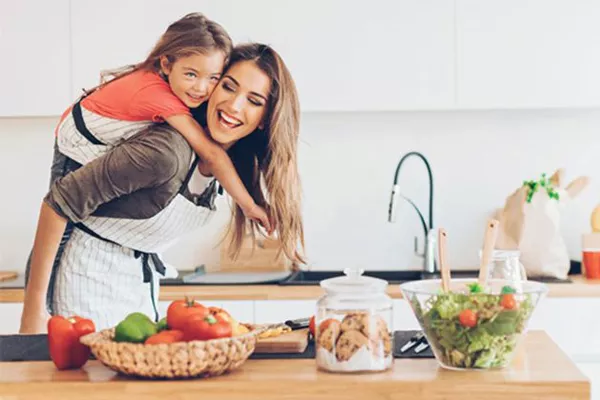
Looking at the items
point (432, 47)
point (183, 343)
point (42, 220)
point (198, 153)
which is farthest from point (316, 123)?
point (183, 343)

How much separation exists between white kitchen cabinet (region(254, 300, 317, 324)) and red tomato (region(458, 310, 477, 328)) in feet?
4.70

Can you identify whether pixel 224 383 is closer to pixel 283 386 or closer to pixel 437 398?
pixel 283 386

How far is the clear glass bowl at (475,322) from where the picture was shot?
157 cm

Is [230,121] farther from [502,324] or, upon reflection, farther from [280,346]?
[502,324]

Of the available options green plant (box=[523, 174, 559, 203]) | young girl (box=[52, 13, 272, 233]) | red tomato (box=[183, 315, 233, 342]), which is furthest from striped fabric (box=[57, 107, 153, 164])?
green plant (box=[523, 174, 559, 203])

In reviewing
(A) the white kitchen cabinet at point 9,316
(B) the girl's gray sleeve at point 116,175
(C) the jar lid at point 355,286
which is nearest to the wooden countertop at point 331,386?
(C) the jar lid at point 355,286

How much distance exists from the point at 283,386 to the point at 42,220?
117 cm

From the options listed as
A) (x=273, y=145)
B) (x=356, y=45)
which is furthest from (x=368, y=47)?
(x=273, y=145)

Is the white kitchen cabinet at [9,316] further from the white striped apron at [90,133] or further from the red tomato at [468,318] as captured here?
the red tomato at [468,318]

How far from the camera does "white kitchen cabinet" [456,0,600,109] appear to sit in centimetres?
312

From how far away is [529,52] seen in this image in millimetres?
3141

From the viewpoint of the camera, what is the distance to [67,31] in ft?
10.6

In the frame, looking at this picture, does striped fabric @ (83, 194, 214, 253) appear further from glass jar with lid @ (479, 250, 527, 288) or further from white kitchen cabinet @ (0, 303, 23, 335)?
glass jar with lid @ (479, 250, 527, 288)

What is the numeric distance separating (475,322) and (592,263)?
177cm
